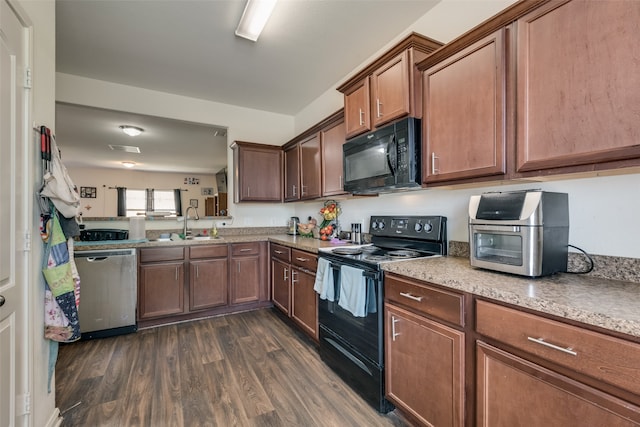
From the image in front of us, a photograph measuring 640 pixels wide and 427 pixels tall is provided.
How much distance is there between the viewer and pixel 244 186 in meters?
3.62

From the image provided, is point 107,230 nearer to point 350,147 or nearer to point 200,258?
point 200,258

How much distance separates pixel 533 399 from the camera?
975mm

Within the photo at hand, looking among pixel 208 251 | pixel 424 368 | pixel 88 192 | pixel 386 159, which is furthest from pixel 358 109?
pixel 88 192

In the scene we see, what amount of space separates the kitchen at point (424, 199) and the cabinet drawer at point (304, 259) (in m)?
0.72

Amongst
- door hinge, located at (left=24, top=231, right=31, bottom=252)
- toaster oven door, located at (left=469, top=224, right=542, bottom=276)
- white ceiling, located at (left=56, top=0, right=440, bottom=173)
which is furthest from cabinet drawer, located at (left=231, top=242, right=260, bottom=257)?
toaster oven door, located at (left=469, top=224, right=542, bottom=276)

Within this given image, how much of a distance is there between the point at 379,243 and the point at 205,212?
781cm

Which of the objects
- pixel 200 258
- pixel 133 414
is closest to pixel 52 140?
pixel 133 414

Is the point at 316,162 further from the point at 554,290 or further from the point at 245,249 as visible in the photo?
the point at 554,290

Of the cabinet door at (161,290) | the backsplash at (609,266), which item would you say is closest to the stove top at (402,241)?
the backsplash at (609,266)

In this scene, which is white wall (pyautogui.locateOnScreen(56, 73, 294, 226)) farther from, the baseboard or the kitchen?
the baseboard

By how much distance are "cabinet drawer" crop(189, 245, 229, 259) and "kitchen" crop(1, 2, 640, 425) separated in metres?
0.80

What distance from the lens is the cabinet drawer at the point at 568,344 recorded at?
77cm

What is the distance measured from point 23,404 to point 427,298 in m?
1.95

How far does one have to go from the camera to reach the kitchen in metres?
1.21
